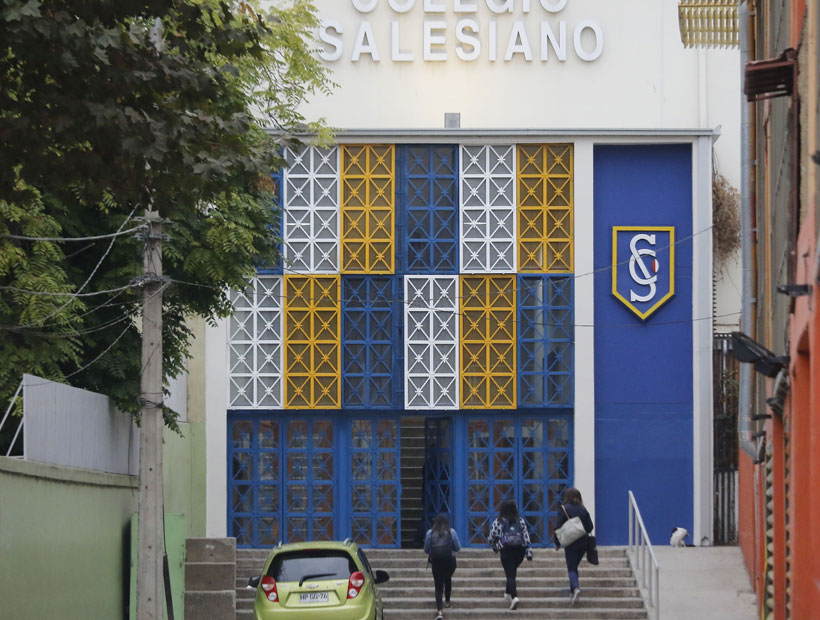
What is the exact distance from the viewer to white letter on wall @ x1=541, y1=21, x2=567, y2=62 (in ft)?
86.1

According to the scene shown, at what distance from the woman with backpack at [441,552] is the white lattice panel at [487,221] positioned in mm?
5745

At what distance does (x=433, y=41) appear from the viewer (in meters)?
26.4

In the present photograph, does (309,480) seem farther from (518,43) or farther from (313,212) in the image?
(518,43)

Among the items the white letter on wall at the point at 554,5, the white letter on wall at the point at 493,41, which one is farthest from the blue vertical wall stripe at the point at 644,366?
the white letter on wall at the point at 554,5

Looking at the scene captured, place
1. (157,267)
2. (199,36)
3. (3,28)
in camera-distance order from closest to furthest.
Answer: (3,28), (199,36), (157,267)

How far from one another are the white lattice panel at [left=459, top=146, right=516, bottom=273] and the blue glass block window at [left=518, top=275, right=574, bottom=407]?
56 centimetres

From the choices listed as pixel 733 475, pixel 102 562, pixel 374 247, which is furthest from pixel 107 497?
pixel 733 475

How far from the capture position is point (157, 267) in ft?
57.0

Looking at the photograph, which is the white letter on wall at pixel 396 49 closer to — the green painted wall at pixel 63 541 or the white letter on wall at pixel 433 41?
the white letter on wall at pixel 433 41

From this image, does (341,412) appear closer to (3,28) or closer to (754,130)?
(754,130)

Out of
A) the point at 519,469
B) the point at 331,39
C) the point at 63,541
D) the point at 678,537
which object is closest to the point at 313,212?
the point at 331,39

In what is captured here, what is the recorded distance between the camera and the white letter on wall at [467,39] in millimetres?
26375

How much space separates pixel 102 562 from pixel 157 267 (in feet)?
12.1

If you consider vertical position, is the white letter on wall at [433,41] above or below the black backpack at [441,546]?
above
